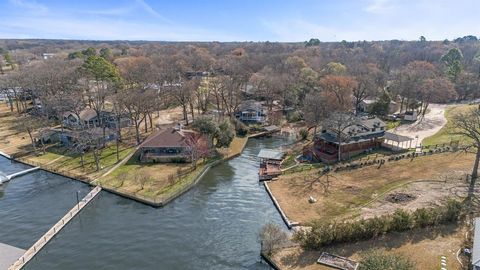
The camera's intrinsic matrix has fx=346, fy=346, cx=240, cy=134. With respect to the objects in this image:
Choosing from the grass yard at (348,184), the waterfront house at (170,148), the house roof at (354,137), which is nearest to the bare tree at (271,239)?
the grass yard at (348,184)

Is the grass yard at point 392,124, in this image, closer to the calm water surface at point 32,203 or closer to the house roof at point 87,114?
the calm water surface at point 32,203

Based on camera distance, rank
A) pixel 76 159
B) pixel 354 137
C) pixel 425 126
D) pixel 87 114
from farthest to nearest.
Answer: pixel 87 114
pixel 425 126
pixel 76 159
pixel 354 137

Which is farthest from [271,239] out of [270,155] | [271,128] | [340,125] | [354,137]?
[271,128]

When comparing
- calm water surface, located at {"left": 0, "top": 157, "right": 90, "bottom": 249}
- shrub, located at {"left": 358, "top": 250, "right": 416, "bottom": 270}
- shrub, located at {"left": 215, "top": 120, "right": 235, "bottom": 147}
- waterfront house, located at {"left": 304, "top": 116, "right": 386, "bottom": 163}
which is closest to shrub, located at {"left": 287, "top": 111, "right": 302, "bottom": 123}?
waterfront house, located at {"left": 304, "top": 116, "right": 386, "bottom": 163}

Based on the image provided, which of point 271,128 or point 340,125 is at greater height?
point 340,125

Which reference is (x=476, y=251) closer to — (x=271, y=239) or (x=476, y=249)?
(x=476, y=249)

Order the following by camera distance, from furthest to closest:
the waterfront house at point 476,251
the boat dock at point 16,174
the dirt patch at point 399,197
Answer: the boat dock at point 16,174
the dirt patch at point 399,197
the waterfront house at point 476,251
